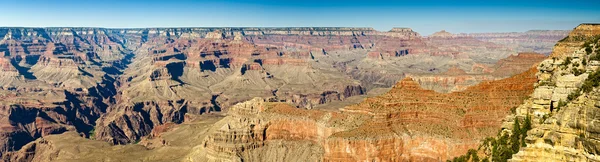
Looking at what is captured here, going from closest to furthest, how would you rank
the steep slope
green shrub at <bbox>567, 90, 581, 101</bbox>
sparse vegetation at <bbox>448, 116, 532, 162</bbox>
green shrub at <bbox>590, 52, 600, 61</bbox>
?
the steep slope, green shrub at <bbox>567, 90, 581, 101</bbox>, green shrub at <bbox>590, 52, 600, 61</bbox>, sparse vegetation at <bbox>448, 116, 532, 162</bbox>

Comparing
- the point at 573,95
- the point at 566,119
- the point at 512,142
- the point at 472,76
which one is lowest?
the point at 472,76

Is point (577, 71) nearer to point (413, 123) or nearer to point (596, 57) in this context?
point (596, 57)

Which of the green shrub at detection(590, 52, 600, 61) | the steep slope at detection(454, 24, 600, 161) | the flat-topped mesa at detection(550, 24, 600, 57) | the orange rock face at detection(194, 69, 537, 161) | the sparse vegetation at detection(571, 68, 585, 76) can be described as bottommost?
the orange rock face at detection(194, 69, 537, 161)

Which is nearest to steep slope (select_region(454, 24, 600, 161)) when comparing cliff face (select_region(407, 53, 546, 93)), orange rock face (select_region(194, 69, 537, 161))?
orange rock face (select_region(194, 69, 537, 161))

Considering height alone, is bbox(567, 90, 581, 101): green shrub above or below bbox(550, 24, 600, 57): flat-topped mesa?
below

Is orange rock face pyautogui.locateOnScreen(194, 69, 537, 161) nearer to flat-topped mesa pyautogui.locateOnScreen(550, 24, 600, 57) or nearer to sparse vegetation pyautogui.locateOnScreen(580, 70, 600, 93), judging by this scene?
flat-topped mesa pyautogui.locateOnScreen(550, 24, 600, 57)

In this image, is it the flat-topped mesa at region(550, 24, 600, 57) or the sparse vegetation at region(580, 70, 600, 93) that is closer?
the sparse vegetation at region(580, 70, 600, 93)

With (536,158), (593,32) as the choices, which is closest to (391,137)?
(536,158)

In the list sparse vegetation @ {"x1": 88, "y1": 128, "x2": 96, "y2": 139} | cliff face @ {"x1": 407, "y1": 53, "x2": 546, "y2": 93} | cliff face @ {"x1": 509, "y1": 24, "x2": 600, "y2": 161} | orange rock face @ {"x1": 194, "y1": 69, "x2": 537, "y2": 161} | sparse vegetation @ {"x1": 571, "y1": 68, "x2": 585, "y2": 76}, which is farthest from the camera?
sparse vegetation @ {"x1": 88, "y1": 128, "x2": 96, "y2": 139}

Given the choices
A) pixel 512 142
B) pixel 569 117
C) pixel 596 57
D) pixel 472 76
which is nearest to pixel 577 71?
pixel 596 57

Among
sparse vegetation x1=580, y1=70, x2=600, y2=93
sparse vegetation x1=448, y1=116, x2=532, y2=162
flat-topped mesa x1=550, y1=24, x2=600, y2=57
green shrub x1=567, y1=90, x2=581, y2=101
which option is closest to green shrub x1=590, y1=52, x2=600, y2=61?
sparse vegetation x1=580, y1=70, x2=600, y2=93

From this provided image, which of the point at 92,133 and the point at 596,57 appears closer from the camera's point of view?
the point at 596,57

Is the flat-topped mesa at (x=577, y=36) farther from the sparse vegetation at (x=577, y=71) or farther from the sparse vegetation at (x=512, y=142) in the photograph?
the sparse vegetation at (x=577, y=71)
